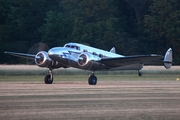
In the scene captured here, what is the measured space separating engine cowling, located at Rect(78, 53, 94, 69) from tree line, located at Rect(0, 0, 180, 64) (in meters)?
26.3

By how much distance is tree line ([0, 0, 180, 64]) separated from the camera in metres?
52.9

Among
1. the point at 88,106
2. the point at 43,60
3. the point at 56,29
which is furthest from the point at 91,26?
the point at 88,106

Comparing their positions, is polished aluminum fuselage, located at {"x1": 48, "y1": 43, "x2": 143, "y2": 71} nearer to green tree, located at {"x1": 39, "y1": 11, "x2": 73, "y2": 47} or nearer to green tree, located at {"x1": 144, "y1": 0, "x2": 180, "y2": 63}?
green tree, located at {"x1": 39, "y1": 11, "x2": 73, "y2": 47}

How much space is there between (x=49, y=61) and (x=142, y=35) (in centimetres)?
3187

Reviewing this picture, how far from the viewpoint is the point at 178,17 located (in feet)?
177

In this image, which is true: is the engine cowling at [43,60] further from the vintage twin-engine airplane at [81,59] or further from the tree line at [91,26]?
the tree line at [91,26]

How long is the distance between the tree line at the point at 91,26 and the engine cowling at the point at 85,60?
2631 centimetres

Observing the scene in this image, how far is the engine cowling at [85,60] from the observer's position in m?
25.7

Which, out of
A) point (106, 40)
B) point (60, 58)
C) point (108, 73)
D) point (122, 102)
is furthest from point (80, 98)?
point (106, 40)

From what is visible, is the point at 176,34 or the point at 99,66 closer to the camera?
the point at 99,66

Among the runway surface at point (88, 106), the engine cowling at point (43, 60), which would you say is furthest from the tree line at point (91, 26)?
the runway surface at point (88, 106)

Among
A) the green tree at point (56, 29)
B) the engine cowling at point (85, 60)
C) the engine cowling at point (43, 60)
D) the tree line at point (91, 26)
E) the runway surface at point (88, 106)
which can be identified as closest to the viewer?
the runway surface at point (88, 106)

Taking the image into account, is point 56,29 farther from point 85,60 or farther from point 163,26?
point 85,60

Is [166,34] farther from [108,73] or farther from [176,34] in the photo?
[108,73]
